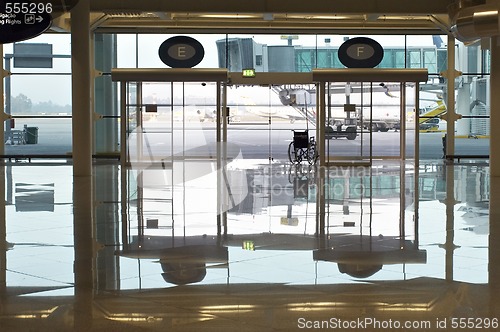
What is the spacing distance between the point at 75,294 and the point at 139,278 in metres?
0.76

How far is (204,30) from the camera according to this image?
28.1 meters

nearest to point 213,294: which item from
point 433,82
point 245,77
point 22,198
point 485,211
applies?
point 485,211

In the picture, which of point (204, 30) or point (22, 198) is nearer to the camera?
point (22, 198)

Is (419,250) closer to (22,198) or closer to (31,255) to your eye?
(31,255)

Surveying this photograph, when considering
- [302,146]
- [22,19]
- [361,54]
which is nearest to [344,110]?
[361,54]

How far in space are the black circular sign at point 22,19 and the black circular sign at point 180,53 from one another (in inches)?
564

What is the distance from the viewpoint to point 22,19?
11.2m

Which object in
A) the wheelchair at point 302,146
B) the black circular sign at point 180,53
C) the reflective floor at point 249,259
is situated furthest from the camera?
the wheelchair at point 302,146

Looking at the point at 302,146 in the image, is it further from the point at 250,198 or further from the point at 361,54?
the point at 250,198

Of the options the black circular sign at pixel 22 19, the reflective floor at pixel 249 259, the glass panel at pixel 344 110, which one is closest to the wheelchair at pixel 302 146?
the glass panel at pixel 344 110

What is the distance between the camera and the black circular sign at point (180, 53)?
2584cm

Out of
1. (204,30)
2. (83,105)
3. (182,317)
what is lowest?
(182,317)

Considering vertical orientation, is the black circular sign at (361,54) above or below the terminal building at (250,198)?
above

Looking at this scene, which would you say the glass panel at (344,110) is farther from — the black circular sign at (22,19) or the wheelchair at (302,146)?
the black circular sign at (22,19)
